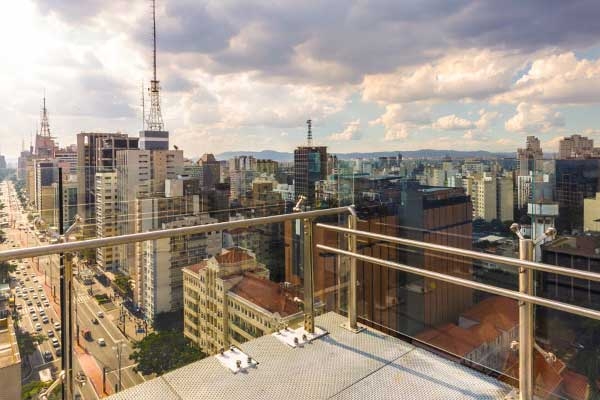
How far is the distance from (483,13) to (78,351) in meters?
9.06

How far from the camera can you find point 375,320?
264 centimetres

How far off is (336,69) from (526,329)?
424 inches

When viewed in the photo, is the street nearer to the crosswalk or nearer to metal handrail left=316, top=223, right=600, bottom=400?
the crosswalk

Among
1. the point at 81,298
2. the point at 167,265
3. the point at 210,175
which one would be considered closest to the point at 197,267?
the point at 167,265

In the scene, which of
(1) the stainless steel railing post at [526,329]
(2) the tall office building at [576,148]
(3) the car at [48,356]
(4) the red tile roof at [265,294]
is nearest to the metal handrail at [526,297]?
(1) the stainless steel railing post at [526,329]

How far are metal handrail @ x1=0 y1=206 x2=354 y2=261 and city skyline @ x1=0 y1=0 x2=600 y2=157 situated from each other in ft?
18.2

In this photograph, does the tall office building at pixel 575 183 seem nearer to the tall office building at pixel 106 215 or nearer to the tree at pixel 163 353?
the tree at pixel 163 353

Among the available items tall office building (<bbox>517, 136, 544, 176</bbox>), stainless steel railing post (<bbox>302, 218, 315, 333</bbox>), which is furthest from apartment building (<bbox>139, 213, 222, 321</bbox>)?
tall office building (<bbox>517, 136, 544, 176</bbox>)

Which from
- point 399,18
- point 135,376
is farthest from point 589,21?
point 135,376

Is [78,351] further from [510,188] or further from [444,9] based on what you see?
[444,9]

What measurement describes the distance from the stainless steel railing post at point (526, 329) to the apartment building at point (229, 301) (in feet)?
4.58

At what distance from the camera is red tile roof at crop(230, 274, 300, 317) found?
90.4 inches

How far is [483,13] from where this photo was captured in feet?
25.7

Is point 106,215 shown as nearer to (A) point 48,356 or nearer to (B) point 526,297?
(A) point 48,356
